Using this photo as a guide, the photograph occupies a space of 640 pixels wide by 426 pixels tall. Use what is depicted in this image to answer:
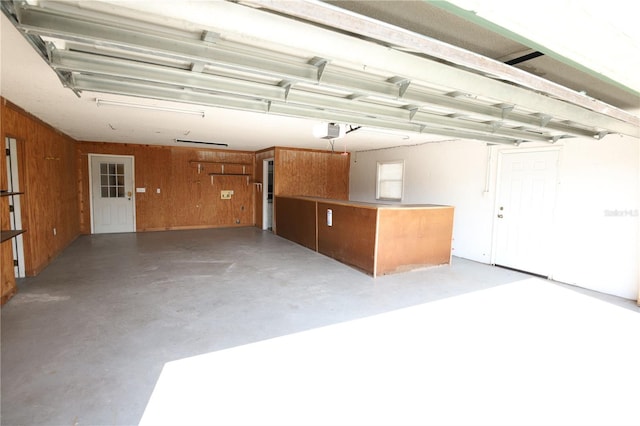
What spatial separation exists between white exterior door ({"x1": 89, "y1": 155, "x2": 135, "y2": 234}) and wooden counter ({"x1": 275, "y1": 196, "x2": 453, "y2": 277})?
5.23 meters

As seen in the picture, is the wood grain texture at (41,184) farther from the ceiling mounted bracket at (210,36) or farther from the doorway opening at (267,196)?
the doorway opening at (267,196)

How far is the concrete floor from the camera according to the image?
6.66 feet

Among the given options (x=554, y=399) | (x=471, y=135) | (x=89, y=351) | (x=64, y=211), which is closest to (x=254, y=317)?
(x=89, y=351)

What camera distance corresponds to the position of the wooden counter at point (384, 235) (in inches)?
186

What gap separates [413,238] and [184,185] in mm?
6479

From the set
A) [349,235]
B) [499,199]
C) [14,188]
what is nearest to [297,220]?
[349,235]

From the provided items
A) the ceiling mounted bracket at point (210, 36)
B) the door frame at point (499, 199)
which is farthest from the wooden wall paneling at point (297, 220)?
the ceiling mounted bracket at point (210, 36)

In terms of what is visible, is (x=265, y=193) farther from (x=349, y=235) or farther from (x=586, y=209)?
(x=586, y=209)

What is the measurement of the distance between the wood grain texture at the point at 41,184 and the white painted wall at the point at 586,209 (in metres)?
6.90

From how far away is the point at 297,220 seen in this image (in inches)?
275

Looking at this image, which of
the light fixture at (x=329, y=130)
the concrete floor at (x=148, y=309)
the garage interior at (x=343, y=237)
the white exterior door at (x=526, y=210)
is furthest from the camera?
the white exterior door at (x=526, y=210)

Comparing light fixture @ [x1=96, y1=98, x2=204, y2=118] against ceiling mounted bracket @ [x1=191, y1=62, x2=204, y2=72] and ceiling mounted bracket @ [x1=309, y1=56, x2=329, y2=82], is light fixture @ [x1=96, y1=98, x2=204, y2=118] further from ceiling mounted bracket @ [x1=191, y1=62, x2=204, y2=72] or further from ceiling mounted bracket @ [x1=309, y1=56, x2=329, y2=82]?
ceiling mounted bracket @ [x1=309, y1=56, x2=329, y2=82]

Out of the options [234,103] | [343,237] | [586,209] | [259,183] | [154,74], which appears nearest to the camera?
[154,74]

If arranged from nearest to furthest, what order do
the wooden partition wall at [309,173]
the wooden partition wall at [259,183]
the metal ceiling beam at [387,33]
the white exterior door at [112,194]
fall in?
1. the metal ceiling beam at [387,33]
2. the white exterior door at [112,194]
3. the wooden partition wall at [309,173]
4. the wooden partition wall at [259,183]
